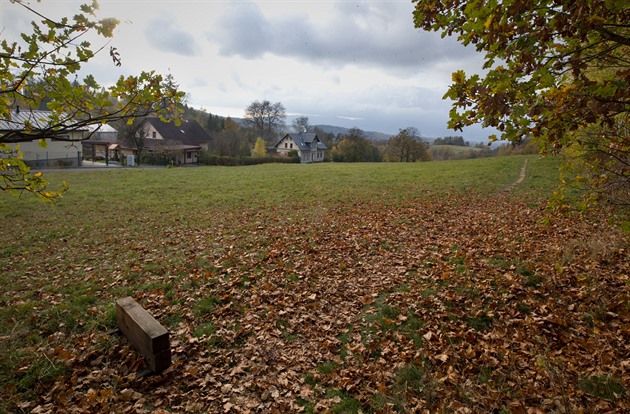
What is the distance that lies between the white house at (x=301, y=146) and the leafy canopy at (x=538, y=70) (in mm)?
66077

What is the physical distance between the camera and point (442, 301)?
222 inches

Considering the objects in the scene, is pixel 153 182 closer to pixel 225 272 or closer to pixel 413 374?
pixel 225 272

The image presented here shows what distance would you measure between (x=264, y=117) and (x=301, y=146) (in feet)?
51.2

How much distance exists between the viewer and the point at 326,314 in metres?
5.70

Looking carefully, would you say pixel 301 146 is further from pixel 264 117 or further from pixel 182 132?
pixel 182 132

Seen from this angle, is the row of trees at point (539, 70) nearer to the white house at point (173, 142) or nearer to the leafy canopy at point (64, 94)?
the leafy canopy at point (64, 94)

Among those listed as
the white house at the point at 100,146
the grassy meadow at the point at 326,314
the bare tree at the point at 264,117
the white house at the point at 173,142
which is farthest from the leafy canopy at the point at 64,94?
the bare tree at the point at 264,117

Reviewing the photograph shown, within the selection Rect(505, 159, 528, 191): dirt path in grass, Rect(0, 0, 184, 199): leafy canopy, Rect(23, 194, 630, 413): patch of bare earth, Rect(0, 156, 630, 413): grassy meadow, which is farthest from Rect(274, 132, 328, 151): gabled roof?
Rect(0, 0, 184, 199): leafy canopy

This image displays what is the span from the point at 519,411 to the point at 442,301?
2.37 m

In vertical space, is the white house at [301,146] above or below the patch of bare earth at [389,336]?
above

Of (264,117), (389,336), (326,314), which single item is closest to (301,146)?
(264,117)

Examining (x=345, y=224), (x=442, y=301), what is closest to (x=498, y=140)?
(x=442, y=301)

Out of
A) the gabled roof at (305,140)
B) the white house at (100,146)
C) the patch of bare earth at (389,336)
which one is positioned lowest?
the patch of bare earth at (389,336)

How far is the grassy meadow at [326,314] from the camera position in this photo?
3848mm
